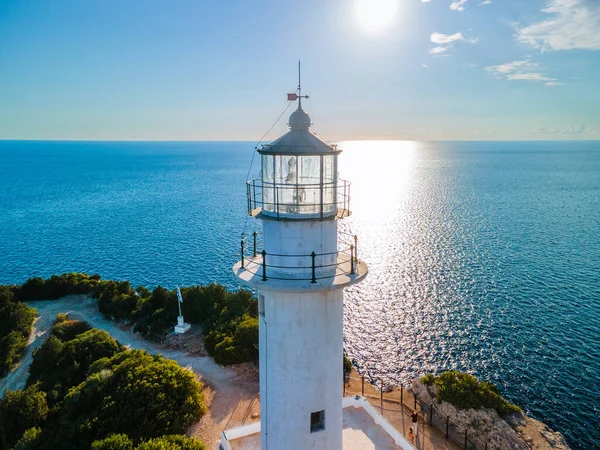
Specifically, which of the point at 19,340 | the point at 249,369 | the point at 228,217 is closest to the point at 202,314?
the point at 249,369

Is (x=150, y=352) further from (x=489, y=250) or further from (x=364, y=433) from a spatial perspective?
(x=489, y=250)

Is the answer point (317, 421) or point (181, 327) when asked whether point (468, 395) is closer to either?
point (317, 421)

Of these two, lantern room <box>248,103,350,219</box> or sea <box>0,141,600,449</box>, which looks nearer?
lantern room <box>248,103,350,219</box>

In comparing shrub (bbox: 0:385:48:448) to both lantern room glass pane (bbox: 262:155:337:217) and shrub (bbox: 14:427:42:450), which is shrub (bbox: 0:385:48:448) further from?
lantern room glass pane (bbox: 262:155:337:217)

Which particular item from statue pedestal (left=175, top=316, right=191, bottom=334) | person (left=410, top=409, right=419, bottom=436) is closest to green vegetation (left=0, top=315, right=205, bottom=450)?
statue pedestal (left=175, top=316, right=191, bottom=334)

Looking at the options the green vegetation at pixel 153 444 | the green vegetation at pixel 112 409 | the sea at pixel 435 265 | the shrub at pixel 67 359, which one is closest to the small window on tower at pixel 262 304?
the sea at pixel 435 265

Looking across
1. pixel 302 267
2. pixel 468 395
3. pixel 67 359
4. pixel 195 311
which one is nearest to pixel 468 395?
pixel 468 395

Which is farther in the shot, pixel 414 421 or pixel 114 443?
pixel 414 421
